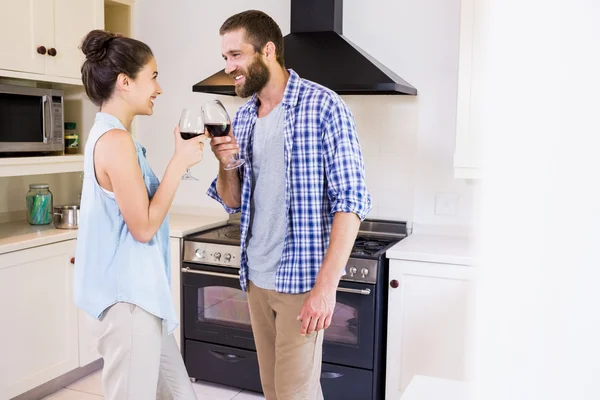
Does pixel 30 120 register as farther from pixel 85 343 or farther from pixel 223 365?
pixel 223 365

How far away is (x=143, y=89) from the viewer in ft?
5.63

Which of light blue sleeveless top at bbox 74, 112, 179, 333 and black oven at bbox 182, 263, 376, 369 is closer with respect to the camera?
light blue sleeveless top at bbox 74, 112, 179, 333

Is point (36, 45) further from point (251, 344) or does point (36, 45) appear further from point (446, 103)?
point (446, 103)

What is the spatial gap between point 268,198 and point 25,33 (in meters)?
1.77

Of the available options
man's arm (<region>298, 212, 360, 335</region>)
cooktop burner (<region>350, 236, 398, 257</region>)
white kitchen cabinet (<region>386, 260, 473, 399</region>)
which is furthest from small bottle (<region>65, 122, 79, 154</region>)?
man's arm (<region>298, 212, 360, 335</region>)

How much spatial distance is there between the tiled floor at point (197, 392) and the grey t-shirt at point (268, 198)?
1350 millimetres

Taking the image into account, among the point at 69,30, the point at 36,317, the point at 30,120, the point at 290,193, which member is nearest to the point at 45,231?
the point at 36,317

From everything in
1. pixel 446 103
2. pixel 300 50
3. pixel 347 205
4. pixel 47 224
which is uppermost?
pixel 300 50

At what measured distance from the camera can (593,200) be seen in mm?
156

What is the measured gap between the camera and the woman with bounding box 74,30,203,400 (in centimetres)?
162

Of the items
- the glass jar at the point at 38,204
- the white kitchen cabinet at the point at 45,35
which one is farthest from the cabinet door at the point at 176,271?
the white kitchen cabinet at the point at 45,35

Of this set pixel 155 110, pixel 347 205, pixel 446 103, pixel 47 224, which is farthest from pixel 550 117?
pixel 155 110

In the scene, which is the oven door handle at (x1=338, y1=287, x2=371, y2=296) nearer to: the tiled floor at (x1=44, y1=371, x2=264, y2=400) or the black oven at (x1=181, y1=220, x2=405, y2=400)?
the black oven at (x1=181, y1=220, x2=405, y2=400)

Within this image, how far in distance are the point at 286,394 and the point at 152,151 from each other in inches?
94.5
